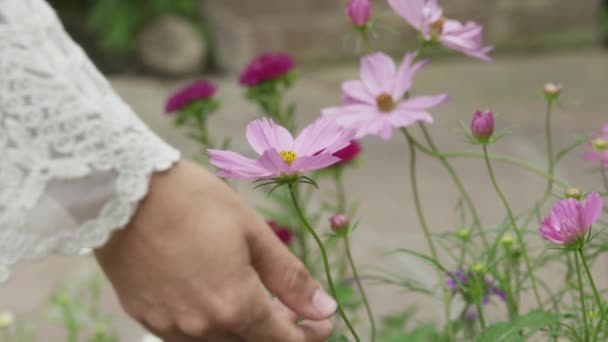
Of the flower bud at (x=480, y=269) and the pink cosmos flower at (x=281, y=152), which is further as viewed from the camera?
the flower bud at (x=480, y=269)

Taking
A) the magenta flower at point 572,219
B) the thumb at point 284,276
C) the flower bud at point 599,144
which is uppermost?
the magenta flower at point 572,219

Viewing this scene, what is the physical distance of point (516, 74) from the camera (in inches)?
125

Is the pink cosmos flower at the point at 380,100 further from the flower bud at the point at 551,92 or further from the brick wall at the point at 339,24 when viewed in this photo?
the brick wall at the point at 339,24

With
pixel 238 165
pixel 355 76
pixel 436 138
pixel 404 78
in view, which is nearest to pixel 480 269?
pixel 404 78

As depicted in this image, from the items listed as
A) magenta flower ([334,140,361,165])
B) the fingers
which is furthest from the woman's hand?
magenta flower ([334,140,361,165])

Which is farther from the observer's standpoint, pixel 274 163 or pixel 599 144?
pixel 599 144

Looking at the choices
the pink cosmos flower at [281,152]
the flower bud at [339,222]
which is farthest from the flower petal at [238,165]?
the flower bud at [339,222]

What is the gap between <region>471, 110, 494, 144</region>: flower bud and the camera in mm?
708

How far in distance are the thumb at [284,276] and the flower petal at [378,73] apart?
242 mm

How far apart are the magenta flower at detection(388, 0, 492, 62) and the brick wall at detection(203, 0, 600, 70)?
2738mm

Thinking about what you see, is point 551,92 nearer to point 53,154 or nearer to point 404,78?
point 404,78

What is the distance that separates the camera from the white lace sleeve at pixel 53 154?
0.58 metres

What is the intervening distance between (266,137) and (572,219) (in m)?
0.21

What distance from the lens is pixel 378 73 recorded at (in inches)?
31.6
